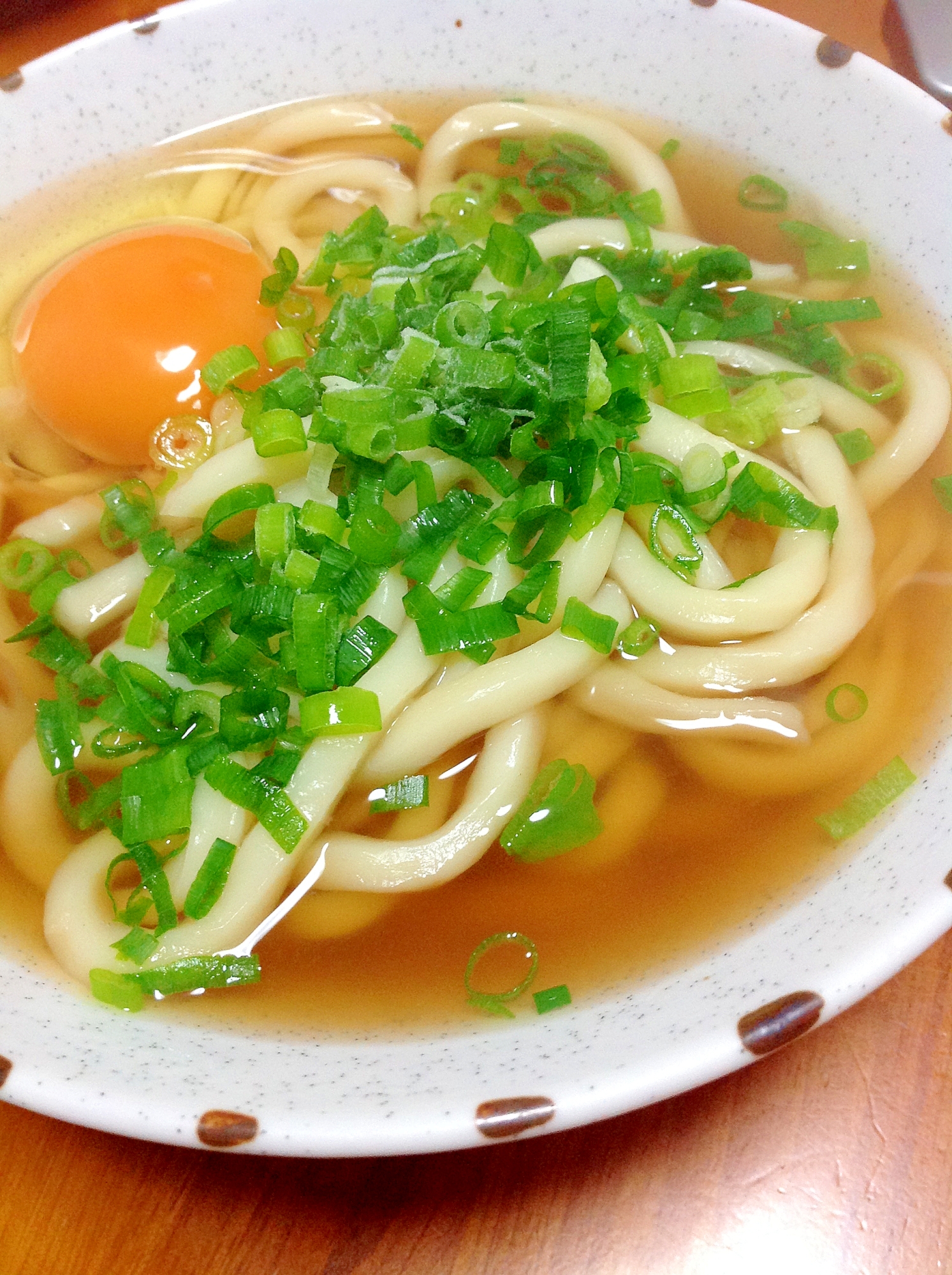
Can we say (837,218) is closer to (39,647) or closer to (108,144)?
(108,144)

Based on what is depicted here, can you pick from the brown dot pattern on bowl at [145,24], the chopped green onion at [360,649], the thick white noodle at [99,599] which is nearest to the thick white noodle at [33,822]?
the thick white noodle at [99,599]

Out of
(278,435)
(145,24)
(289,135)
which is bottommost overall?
(278,435)

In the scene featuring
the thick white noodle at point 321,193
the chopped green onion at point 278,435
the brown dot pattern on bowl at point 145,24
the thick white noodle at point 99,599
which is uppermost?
the brown dot pattern on bowl at point 145,24

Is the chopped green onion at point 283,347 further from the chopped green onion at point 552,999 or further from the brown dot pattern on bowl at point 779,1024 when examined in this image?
the brown dot pattern on bowl at point 779,1024

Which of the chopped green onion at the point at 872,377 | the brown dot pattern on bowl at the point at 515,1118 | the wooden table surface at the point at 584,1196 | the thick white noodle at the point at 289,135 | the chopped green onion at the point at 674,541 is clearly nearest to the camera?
the brown dot pattern on bowl at the point at 515,1118

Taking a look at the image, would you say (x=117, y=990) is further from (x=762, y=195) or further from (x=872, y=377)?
(x=762, y=195)

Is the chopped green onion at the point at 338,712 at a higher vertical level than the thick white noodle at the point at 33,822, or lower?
higher

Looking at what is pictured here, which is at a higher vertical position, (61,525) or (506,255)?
(506,255)

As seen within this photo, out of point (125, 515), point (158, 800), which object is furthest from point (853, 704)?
point (125, 515)
